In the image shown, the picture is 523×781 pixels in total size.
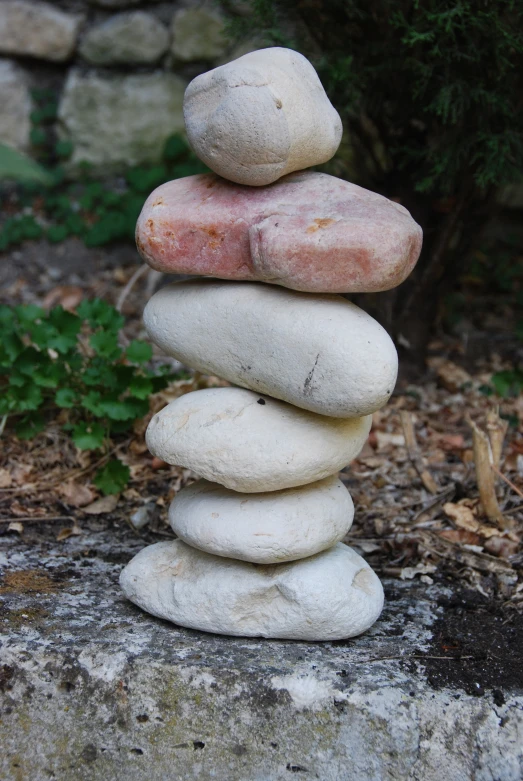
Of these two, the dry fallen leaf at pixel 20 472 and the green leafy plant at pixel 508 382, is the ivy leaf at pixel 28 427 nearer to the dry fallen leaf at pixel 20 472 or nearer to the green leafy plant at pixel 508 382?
the dry fallen leaf at pixel 20 472

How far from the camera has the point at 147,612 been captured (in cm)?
228

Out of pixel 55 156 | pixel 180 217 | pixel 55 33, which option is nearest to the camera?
pixel 180 217

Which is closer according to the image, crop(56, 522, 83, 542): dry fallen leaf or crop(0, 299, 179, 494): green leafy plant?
crop(56, 522, 83, 542): dry fallen leaf

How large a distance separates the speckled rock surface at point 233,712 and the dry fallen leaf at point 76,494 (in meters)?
0.83

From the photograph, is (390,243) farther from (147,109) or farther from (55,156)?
(55,156)

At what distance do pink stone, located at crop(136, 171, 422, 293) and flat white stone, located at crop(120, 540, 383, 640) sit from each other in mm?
732

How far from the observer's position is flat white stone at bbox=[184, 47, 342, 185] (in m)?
1.99

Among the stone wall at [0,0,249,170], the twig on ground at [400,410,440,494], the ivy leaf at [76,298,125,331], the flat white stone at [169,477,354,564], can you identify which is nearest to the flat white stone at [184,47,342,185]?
the flat white stone at [169,477,354,564]

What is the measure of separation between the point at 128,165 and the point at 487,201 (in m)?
2.24

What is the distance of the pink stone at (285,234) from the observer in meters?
1.97

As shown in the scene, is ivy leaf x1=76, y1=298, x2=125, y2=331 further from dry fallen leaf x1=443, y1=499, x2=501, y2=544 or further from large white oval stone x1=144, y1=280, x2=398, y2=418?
dry fallen leaf x1=443, y1=499, x2=501, y2=544

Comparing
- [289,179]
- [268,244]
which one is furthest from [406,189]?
[268,244]

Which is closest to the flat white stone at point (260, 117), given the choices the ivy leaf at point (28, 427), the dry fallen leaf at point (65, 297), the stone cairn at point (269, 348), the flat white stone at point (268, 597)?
the stone cairn at point (269, 348)

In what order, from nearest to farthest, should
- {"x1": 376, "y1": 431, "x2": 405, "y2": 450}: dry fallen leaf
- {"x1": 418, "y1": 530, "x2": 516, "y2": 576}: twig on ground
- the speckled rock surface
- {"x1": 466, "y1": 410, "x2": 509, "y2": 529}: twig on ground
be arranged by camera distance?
the speckled rock surface, {"x1": 418, "y1": 530, "x2": 516, "y2": 576}: twig on ground, {"x1": 466, "y1": 410, "x2": 509, "y2": 529}: twig on ground, {"x1": 376, "y1": 431, "x2": 405, "y2": 450}: dry fallen leaf
